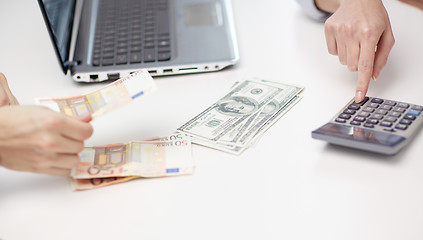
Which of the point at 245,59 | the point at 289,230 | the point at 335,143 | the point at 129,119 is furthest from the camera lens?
the point at 245,59

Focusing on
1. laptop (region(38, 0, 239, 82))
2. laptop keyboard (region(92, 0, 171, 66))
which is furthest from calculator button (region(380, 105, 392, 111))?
laptop keyboard (region(92, 0, 171, 66))

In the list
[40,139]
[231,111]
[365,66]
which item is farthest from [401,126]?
[40,139]

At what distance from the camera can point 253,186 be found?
675mm

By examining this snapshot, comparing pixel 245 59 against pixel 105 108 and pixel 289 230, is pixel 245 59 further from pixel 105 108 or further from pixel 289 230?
pixel 289 230

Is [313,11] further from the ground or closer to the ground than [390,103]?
further from the ground

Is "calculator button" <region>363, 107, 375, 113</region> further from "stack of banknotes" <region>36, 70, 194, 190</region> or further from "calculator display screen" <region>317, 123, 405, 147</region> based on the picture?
"stack of banknotes" <region>36, 70, 194, 190</region>

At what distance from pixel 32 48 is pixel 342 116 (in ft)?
2.43

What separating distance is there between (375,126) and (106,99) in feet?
1.35

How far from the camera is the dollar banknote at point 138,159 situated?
2.31 ft

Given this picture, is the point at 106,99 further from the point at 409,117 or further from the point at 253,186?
the point at 409,117

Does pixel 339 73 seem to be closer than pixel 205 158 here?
No

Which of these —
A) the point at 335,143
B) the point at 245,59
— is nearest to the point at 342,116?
the point at 335,143

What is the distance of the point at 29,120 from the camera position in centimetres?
66

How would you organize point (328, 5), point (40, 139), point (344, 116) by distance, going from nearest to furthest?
1. point (40, 139)
2. point (344, 116)
3. point (328, 5)
